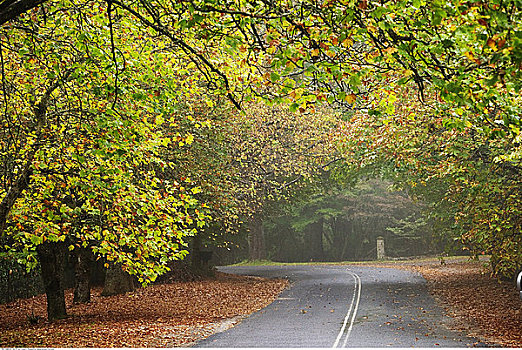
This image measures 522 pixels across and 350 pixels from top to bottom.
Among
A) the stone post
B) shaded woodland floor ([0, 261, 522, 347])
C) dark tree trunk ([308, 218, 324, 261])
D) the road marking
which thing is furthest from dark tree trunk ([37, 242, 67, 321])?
dark tree trunk ([308, 218, 324, 261])

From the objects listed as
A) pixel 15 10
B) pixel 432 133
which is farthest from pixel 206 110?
pixel 15 10

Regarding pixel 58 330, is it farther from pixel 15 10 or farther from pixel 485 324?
pixel 485 324

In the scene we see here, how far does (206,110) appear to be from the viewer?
63.0 feet

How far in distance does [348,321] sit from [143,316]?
6.34m

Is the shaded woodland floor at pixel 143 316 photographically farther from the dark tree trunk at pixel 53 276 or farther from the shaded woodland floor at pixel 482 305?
the shaded woodland floor at pixel 482 305

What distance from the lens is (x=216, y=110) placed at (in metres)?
19.2

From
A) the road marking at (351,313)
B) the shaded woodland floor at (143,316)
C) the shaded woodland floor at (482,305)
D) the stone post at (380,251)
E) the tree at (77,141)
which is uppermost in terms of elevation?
the tree at (77,141)

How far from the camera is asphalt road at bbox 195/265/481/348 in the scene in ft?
38.8

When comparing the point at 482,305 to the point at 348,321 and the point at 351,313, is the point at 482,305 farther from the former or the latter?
the point at 348,321

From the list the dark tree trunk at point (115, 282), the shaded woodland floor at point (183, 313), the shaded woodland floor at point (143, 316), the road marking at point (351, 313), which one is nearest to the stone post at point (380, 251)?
the shaded woodland floor at point (183, 313)

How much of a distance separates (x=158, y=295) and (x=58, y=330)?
32.1 ft

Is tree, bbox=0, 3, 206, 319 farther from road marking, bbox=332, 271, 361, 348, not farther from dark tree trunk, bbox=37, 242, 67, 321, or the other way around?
road marking, bbox=332, 271, 361, 348

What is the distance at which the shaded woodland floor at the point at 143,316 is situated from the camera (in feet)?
40.3

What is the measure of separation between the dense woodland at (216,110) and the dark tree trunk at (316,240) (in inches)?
1055
